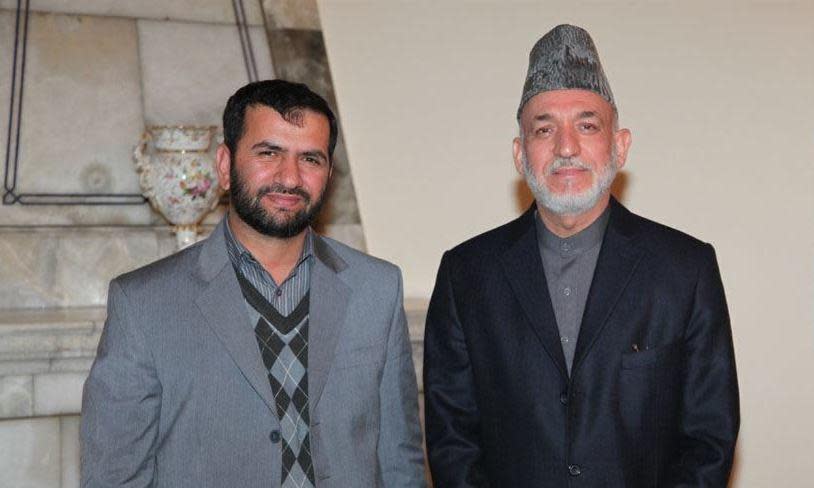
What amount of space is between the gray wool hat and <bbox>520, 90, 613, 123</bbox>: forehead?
→ 0.04ft

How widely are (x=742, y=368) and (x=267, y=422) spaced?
2215mm

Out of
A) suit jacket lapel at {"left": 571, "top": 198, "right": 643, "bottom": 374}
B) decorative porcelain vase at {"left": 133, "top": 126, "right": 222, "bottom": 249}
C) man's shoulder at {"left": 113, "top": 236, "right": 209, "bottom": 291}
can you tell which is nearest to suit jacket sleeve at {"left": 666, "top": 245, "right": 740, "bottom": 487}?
suit jacket lapel at {"left": 571, "top": 198, "right": 643, "bottom": 374}

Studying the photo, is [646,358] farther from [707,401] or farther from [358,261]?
[358,261]

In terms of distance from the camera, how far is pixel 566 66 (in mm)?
Answer: 2277

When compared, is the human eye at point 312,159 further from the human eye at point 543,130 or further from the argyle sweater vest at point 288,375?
the human eye at point 543,130

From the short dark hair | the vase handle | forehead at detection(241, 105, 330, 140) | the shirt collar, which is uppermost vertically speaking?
the vase handle

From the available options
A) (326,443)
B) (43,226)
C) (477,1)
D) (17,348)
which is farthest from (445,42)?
(326,443)

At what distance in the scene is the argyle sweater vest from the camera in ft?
6.81

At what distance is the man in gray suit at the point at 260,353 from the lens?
80.4 inches

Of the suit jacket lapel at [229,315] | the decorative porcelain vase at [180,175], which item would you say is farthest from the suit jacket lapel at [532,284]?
the decorative porcelain vase at [180,175]

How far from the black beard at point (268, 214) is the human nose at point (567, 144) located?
46cm

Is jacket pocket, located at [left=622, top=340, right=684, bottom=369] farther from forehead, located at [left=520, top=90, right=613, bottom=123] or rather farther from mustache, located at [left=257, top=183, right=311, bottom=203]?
mustache, located at [left=257, top=183, right=311, bottom=203]

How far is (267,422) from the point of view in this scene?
206 cm

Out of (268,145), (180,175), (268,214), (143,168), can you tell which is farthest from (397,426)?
(143,168)
